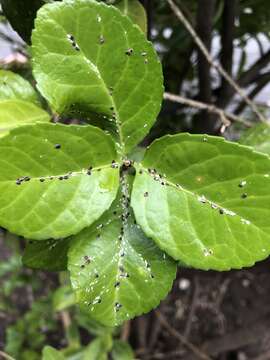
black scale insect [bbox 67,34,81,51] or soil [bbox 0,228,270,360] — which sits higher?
black scale insect [bbox 67,34,81,51]

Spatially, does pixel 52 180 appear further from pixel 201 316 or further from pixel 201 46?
pixel 201 316

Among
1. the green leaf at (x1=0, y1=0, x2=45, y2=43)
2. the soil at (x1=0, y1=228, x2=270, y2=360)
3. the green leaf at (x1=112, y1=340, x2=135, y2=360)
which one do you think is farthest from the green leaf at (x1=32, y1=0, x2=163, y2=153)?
the soil at (x1=0, y1=228, x2=270, y2=360)

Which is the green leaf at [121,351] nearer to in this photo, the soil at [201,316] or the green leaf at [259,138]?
the soil at [201,316]

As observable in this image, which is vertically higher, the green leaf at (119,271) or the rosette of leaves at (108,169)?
the rosette of leaves at (108,169)

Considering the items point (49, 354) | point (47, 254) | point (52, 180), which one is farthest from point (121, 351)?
point (52, 180)

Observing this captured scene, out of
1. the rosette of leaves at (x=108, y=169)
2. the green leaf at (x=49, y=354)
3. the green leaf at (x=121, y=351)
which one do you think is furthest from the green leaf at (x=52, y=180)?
the green leaf at (x=121, y=351)

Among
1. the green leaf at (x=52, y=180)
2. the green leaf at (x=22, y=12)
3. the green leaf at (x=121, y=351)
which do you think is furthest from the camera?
the green leaf at (x=121, y=351)

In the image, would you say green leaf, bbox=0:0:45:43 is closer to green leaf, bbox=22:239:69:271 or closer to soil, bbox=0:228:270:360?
green leaf, bbox=22:239:69:271
